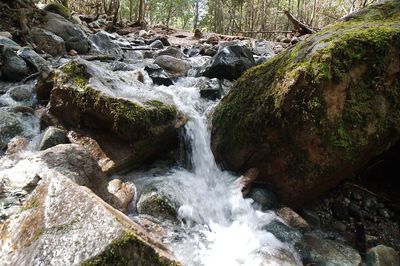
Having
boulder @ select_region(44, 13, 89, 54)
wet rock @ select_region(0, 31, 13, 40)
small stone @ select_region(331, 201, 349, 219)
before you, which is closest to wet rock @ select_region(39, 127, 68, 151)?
small stone @ select_region(331, 201, 349, 219)

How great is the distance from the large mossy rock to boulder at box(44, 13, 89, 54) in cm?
834

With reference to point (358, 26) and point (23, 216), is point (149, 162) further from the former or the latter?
point (358, 26)

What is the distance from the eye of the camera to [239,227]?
14.0ft

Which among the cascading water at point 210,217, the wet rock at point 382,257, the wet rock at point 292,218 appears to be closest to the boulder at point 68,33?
the cascading water at point 210,217

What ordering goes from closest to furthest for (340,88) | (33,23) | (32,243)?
(32,243), (340,88), (33,23)

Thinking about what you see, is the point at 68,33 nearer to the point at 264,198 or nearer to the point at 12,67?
the point at 12,67

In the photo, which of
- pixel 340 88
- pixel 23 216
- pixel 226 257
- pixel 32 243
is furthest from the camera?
pixel 340 88

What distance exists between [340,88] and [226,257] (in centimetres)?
233

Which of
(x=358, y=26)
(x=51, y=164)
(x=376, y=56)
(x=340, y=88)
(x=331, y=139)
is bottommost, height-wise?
(x=51, y=164)

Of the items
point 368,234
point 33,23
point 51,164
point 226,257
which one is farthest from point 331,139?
point 33,23

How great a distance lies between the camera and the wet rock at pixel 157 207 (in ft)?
13.3

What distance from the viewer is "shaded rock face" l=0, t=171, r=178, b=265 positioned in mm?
2062

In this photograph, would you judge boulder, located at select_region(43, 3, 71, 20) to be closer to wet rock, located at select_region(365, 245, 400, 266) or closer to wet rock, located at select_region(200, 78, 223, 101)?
wet rock, located at select_region(200, 78, 223, 101)

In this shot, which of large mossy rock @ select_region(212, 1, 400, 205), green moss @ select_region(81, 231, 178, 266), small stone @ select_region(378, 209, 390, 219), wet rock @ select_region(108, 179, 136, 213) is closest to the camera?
green moss @ select_region(81, 231, 178, 266)
